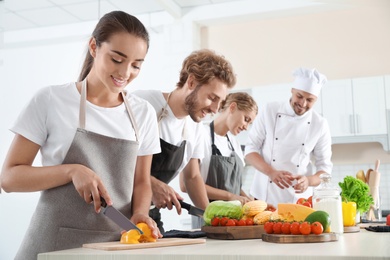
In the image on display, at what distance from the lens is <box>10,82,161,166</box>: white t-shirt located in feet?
5.57

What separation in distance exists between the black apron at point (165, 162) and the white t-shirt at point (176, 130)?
0.10 feet

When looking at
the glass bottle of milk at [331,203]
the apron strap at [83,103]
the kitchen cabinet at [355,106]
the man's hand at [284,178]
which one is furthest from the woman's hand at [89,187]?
the kitchen cabinet at [355,106]

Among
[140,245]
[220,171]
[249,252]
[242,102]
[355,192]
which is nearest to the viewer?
[249,252]

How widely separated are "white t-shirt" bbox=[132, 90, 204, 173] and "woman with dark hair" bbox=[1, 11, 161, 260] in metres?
0.60

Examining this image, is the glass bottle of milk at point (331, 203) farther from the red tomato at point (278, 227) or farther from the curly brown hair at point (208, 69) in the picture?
the curly brown hair at point (208, 69)

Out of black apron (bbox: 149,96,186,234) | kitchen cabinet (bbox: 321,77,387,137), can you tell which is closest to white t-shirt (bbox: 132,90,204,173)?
black apron (bbox: 149,96,186,234)

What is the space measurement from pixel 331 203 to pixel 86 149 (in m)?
0.89

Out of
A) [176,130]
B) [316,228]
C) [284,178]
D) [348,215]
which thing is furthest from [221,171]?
[316,228]

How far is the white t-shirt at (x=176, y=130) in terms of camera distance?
8.30 ft

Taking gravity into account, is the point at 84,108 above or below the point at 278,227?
above

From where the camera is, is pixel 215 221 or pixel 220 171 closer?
pixel 215 221

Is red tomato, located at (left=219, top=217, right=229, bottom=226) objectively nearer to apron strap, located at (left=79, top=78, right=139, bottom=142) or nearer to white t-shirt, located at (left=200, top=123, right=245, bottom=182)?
apron strap, located at (left=79, top=78, right=139, bottom=142)

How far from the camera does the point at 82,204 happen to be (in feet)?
5.56

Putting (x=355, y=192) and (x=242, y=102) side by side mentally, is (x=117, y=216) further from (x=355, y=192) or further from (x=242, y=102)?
(x=242, y=102)
